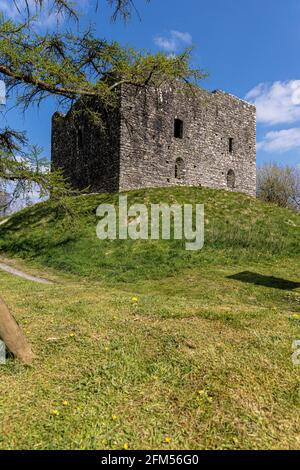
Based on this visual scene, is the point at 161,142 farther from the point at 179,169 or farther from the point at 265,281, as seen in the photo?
the point at 265,281

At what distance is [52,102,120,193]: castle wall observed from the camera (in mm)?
23656

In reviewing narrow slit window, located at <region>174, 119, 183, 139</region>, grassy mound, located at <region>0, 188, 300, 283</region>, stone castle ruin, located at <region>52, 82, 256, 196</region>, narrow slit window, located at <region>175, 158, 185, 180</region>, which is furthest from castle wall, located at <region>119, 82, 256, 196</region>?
grassy mound, located at <region>0, 188, 300, 283</region>

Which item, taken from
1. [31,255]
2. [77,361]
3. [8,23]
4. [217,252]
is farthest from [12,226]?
[77,361]

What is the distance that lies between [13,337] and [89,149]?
22.9 m

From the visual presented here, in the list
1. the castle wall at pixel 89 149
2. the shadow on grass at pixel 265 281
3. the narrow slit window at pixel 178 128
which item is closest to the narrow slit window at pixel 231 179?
the narrow slit window at pixel 178 128

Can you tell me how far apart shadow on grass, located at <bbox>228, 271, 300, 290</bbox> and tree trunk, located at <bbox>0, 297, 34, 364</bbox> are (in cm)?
866

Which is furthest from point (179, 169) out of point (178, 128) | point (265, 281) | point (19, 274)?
point (265, 281)

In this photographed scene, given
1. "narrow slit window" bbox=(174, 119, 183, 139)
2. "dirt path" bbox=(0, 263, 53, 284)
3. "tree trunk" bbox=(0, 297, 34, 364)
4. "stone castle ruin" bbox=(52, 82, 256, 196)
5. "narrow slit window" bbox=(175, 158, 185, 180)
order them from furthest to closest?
1. "narrow slit window" bbox=(174, 119, 183, 139)
2. "narrow slit window" bbox=(175, 158, 185, 180)
3. "stone castle ruin" bbox=(52, 82, 256, 196)
4. "dirt path" bbox=(0, 263, 53, 284)
5. "tree trunk" bbox=(0, 297, 34, 364)

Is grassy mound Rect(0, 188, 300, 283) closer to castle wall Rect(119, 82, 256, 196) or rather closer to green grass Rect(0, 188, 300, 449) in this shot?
castle wall Rect(119, 82, 256, 196)

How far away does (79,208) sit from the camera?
69.2 feet

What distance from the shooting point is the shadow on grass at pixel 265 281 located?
1155 cm

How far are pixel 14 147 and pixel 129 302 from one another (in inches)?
174

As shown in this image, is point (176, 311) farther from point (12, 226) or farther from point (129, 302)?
point (12, 226)

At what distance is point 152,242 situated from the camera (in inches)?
641
